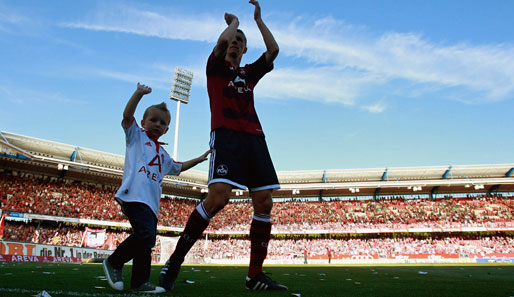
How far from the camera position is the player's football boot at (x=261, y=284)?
9.66 ft

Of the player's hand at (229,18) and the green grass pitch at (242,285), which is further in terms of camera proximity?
the player's hand at (229,18)

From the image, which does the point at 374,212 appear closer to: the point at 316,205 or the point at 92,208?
the point at 316,205

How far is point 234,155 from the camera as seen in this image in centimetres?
301

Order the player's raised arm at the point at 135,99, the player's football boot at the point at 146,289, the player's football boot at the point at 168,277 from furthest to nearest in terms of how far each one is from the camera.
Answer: the player's football boot at the point at 168,277 → the player's raised arm at the point at 135,99 → the player's football boot at the point at 146,289

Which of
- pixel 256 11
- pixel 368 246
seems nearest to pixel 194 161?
pixel 256 11

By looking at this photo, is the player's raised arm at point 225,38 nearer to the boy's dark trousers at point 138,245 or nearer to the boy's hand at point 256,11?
the boy's hand at point 256,11

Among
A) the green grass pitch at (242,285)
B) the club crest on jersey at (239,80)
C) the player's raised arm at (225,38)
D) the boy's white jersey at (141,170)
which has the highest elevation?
the player's raised arm at (225,38)

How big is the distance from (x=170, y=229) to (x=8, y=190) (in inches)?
514

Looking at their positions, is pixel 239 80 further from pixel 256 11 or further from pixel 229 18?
pixel 256 11

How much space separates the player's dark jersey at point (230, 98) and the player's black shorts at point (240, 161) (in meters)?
0.08

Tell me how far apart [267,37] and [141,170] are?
66.8 inches

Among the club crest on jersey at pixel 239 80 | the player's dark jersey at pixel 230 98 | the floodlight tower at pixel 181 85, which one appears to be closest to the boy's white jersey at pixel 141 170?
the player's dark jersey at pixel 230 98

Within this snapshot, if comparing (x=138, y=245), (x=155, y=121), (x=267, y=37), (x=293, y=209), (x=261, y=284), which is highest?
(x=267, y=37)

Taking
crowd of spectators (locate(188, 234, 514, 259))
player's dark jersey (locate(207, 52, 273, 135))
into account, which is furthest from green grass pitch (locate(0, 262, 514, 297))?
A: crowd of spectators (locate(188, 234, 514, 259))
